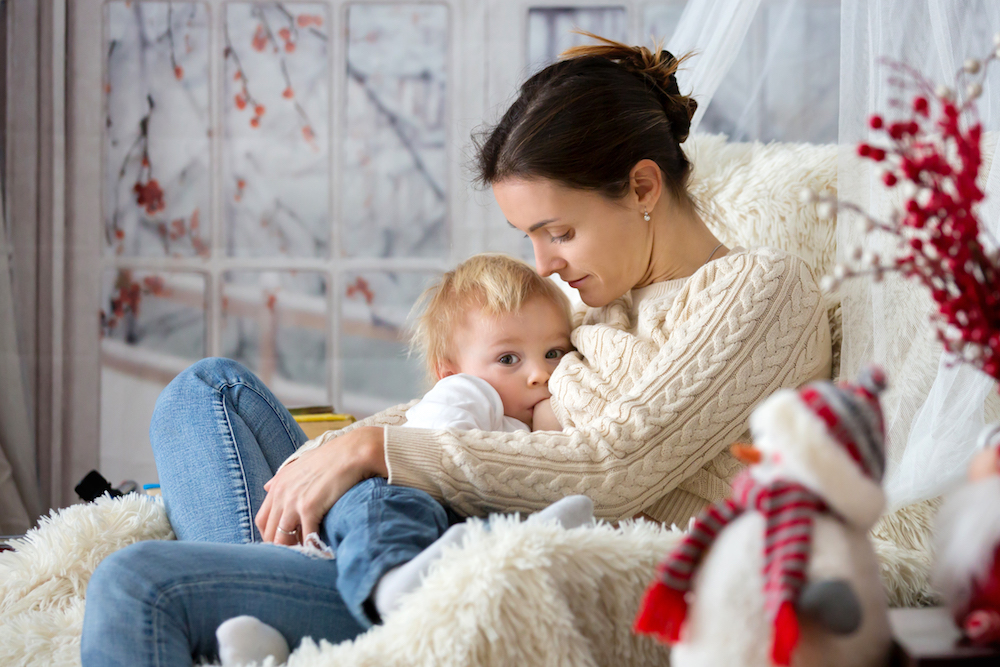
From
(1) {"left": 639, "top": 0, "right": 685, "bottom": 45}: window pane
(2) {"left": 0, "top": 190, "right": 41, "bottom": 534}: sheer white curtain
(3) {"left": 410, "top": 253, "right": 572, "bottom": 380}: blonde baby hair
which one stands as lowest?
(2) {"left": 0, "top": 190, "right": 41, "bottom": 534}: sheer white curtain

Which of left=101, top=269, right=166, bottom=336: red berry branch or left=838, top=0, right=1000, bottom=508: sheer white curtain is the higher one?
left=838, top=0, right=1000, bottom=508: sheer white curtain

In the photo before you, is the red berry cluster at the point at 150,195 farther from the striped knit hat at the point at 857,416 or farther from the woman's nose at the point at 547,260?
the striped knit hat at the point at 857,416

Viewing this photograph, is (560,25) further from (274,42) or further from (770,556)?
(770,556)

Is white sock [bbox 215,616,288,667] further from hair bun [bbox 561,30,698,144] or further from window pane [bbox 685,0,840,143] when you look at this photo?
window pane [bbox 685,0,840,143]

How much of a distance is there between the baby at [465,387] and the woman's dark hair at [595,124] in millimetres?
229

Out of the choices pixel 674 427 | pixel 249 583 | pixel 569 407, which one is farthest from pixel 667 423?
pixel 249 583

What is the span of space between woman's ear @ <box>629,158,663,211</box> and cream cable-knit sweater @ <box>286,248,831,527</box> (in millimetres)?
187

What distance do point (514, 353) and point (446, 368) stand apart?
15 centimetres

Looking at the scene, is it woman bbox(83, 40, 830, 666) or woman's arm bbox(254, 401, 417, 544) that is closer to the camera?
woman bbox(83, 40, 830, 666)

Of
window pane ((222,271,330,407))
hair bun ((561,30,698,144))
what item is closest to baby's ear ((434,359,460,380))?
hair bun ((561,30,698,144))

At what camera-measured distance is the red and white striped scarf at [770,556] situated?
0.57 meters

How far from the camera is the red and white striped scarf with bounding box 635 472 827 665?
57 centimetres

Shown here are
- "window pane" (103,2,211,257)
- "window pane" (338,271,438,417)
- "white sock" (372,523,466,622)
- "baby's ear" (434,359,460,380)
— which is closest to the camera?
"white sock" (372,523,466,622)

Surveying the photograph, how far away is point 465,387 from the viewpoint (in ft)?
4.70
